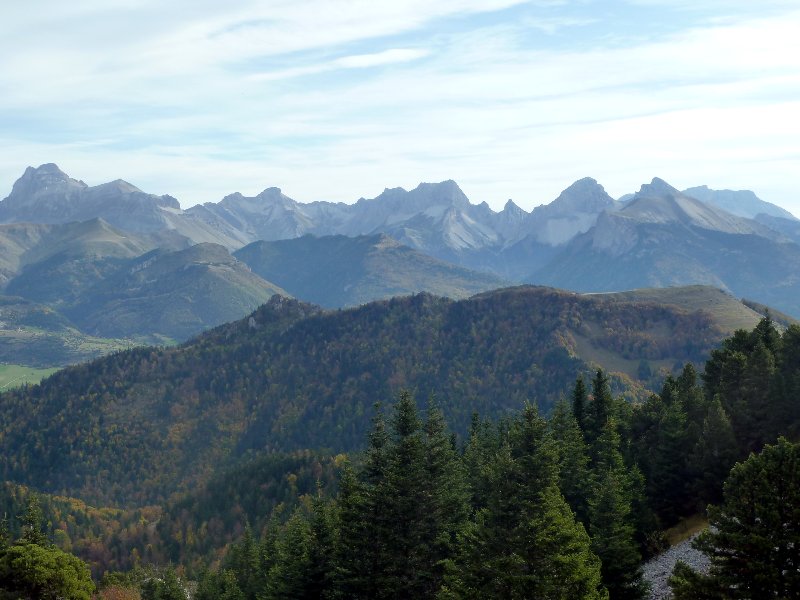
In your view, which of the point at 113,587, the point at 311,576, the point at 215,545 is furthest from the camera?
the point at 215,545

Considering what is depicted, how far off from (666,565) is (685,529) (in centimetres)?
1042

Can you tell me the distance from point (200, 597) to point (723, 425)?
6458cm

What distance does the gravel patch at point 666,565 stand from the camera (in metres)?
54.7

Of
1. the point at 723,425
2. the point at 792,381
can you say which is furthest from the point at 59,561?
the point at 792,381

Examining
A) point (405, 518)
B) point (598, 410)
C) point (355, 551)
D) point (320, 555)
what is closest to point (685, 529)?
point (598, 410)

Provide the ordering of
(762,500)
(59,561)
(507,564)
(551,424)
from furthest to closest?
1. (551,424)
2. (59,561)
3. (507,564)
4. (762,500)

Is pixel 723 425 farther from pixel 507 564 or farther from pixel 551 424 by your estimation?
pixel 507 564

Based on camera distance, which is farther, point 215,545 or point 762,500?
point 215,545

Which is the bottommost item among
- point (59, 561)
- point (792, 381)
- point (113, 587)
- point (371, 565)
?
point (113, 587)

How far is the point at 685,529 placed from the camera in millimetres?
69438

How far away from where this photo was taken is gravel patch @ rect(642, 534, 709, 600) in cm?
5472

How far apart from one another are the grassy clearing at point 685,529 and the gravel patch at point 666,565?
6.51 ft

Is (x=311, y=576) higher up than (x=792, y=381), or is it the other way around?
(x=792, y=381)

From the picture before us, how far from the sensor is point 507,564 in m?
38.0
